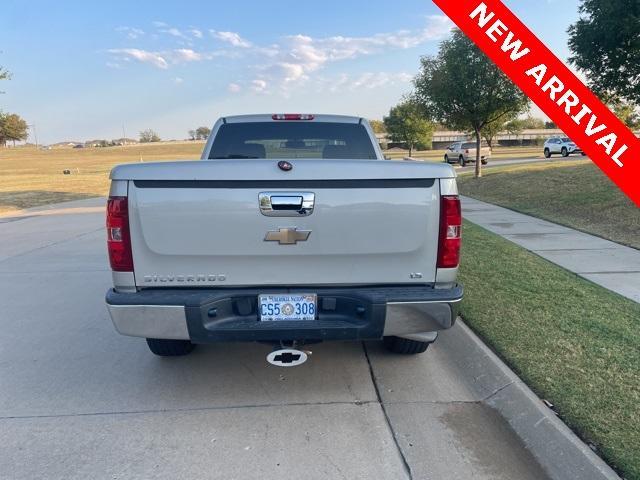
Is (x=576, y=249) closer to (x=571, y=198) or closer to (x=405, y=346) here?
(x=405, y=346)

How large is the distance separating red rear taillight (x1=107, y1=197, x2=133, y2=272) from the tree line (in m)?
9.34

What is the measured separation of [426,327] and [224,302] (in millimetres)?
1253

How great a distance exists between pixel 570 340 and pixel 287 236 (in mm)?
2582

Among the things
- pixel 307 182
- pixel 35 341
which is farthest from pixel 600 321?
pixel 35 341

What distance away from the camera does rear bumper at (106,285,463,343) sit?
2949mm

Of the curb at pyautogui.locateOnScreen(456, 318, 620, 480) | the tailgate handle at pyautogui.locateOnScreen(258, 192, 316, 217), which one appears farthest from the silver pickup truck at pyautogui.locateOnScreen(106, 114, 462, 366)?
the curb at pyautogui.locateOnScreen(456, 318, 620, 480)

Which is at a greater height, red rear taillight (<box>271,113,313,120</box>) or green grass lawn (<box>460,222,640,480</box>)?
red rear taillight (<box>271,113,313,120</box>)

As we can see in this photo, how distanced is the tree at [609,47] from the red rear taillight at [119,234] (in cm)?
930

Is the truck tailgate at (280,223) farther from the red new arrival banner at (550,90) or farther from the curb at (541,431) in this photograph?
the red new arrival banner at (550,90)

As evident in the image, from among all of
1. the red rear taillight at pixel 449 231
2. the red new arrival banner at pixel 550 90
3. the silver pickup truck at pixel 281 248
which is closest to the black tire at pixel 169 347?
the silver pickup truck at pixel 281 248

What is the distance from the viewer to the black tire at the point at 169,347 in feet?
12.9

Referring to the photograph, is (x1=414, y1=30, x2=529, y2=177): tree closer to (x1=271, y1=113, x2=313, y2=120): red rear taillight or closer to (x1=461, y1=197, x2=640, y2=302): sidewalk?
(x1=461, y1=197, x2=640, y2=302): sidewalk

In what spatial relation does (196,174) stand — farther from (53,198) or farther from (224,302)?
(53,198)

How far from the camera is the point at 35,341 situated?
15.3 ft
